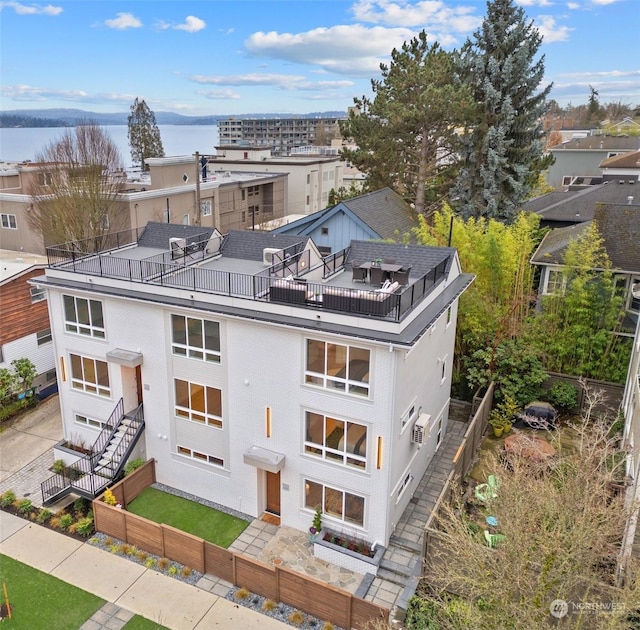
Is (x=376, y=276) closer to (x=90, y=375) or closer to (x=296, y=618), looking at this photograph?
(x=296, y=618)

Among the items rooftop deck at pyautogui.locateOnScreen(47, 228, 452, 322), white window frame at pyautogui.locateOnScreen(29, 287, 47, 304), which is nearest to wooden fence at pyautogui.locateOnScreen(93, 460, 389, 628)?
rooftop deck at pyautogui.locateOnScreen(47, 228, 452, 322)

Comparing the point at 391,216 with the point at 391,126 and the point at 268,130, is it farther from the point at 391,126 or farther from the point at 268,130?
the point at 268,130

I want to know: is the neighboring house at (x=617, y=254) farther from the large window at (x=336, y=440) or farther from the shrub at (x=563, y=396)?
the large window at (x=336, y=440)

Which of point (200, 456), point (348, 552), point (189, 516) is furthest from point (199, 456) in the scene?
point (348, 552)

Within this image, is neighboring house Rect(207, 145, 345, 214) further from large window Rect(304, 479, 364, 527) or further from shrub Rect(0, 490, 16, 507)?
large window Rect(304, 479, 364, 527)

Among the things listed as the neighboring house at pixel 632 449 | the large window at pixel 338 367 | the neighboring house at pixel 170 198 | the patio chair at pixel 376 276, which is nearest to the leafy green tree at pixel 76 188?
the neighboring house at pixel 170 198

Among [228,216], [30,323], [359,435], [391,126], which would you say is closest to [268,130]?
[228,216]
